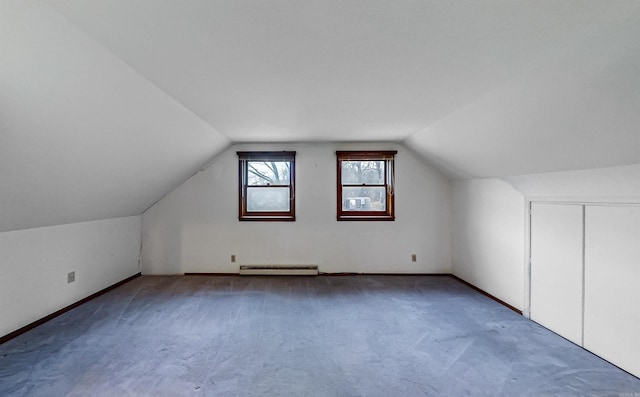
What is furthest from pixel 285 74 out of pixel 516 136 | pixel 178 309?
pixel 178 309

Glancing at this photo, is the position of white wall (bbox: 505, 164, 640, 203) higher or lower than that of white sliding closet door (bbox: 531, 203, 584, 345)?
higher

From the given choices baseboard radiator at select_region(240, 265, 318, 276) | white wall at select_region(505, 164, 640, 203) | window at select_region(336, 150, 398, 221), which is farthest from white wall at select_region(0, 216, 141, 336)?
white wall at select_region(505, 164, 640, 203)

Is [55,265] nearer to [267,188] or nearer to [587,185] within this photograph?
[267,188]

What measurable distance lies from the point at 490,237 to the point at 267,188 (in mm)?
3269

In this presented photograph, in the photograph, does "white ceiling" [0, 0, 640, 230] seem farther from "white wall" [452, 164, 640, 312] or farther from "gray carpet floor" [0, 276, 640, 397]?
"gray carpet floor" [0, 276, 640, 397]

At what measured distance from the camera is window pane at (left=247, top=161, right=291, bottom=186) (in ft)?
15.1

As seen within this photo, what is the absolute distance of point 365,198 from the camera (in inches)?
181

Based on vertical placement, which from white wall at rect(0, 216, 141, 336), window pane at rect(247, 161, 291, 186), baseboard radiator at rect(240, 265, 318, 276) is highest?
window pane at rect(247, 161, 291, 186)

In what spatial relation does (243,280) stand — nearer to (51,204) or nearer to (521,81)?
(51,204)

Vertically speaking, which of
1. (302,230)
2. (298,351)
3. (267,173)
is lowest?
(298,351)

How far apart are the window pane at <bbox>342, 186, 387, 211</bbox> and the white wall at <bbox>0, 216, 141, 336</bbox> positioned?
3.38 m

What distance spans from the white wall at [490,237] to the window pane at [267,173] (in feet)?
8.98

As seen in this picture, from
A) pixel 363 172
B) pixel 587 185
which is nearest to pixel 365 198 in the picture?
pixel 363 172

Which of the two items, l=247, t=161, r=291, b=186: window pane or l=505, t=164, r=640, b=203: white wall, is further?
l=247, t=161, r=291, b=186: window pane
